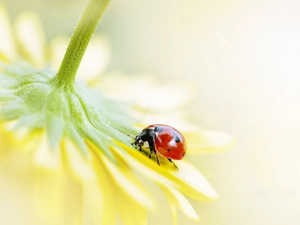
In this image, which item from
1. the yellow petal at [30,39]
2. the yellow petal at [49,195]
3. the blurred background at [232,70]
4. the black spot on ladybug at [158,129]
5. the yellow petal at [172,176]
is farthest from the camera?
the blurred background at [232,70]

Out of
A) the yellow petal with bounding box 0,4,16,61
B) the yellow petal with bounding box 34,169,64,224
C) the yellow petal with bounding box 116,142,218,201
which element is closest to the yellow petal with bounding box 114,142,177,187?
the yellow petal with bounding box 116,142,218,201

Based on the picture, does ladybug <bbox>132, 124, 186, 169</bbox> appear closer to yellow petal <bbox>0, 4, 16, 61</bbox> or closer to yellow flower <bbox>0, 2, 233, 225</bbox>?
yellow flower <bbox>0, 2, 233, 225</bbox>

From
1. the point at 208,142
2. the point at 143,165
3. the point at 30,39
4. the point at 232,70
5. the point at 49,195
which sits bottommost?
the point at 49,195

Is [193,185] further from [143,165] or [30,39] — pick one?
[30,39]

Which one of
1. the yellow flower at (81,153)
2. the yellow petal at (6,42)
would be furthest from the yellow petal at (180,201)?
the yellow petal at (6,42)

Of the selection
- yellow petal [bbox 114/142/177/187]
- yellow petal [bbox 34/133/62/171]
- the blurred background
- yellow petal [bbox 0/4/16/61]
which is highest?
the blurred background

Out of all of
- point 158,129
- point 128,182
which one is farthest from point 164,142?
point 128,182

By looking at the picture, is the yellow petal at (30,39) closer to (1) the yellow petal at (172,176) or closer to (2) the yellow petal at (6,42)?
(2) the yellow petal at (6,42)
